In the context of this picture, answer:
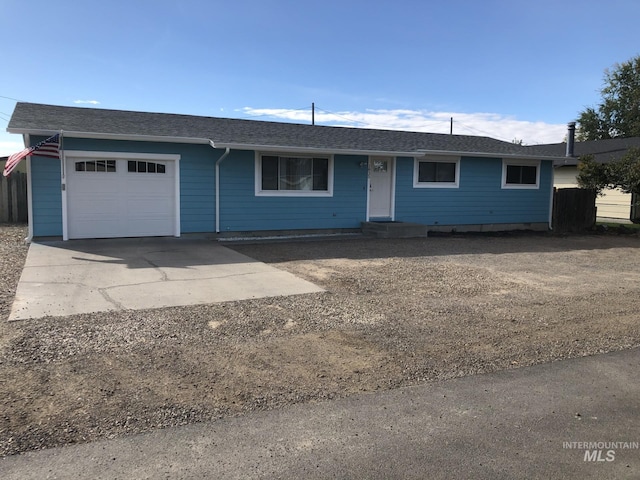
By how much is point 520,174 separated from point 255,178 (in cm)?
973

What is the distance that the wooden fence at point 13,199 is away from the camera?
17250mm

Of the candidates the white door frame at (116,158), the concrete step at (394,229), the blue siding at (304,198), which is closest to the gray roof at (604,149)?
the blue siding at (304,198)

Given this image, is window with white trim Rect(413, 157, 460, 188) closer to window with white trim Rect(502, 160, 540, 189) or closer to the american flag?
window with white trim Rect(502, 160, 540, 189)

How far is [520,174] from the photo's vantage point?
58.4ft

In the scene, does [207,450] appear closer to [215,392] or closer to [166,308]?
[215,392]

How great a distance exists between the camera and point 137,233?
12914mm

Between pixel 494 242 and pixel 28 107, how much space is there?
521 inches

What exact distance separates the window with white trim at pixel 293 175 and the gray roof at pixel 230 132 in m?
0.52

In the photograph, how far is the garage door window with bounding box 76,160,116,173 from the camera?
39.7 feet

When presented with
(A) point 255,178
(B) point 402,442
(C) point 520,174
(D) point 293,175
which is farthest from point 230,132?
(B) point 402,442

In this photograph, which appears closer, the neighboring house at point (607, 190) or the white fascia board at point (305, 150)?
the white fascia board at point (305, 150)

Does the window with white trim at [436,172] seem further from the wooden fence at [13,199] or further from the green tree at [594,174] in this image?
the wooden fence at [13,199]

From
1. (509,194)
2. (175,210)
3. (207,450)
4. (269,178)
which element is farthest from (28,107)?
(509,194)

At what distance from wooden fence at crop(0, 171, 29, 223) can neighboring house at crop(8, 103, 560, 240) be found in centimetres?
449
